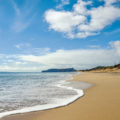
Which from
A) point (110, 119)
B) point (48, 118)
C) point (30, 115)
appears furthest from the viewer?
point (30, 115)

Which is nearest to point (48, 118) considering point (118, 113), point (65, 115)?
point (65, 115)

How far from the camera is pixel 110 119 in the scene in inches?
180

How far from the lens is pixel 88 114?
17.1ft

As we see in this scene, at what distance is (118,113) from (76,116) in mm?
1703

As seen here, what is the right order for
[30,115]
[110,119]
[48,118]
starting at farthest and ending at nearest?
[30,115] → [48,118] → [110,119]

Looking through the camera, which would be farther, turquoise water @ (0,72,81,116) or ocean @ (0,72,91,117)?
turquoise water @ (0,72,81,116)

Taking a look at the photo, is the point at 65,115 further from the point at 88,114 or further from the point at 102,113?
the point at 102,113

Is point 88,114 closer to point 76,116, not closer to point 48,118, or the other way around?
point 76,116

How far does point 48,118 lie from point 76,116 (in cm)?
110

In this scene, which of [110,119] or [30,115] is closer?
[110,119]

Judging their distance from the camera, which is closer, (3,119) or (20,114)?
(3,119)

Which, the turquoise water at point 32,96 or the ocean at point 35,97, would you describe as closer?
the ocean at point 35,97

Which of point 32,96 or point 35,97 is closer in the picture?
point 35,97

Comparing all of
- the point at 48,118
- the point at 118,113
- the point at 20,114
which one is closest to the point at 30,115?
the point at 20,114
